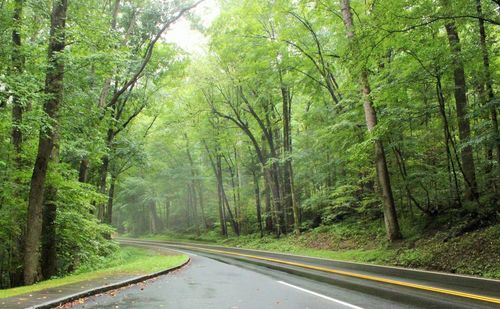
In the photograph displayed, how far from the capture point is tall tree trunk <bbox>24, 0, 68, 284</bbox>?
11555 millimetres

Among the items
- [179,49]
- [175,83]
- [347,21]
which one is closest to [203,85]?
[175,83]

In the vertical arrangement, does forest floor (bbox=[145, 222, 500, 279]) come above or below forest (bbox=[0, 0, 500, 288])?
below

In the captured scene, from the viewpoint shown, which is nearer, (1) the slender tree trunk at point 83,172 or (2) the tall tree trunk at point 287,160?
(1) the slender tree trunk at point 83,172

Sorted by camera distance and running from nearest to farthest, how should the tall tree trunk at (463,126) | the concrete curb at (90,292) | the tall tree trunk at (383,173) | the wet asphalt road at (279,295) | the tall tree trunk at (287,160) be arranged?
the wet asphalt road at (279,295), the concrete curb at (90,292), the tall tree trunk at (463,126), the tall tree trunk at (383,173), the tall tree trunk at (287,160)

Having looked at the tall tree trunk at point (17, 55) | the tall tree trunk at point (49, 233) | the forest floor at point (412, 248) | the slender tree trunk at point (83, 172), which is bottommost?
the forest floor at point (412, 248)

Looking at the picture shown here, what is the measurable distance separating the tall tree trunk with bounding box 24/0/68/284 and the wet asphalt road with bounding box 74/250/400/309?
4355 millimetres

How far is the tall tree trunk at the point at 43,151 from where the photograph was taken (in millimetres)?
11555

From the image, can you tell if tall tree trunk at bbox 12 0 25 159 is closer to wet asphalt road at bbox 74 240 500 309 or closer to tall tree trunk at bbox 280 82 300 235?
wet asphalt road at bbox 74 240 500 309

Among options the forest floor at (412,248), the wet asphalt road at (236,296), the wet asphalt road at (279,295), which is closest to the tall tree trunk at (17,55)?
the wet asphalt road at (236,296)

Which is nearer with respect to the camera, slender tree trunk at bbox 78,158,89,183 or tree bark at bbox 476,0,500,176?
tree bark at bbox 476,0,500,176

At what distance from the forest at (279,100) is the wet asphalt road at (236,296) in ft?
16.4

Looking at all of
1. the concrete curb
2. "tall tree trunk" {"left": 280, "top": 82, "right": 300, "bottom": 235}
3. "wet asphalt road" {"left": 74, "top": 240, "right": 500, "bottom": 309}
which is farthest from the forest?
"wet asphalt road" {"left": 74, "top": 240, "right": 500, "bottom": 309}

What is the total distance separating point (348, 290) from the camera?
8.21 metres

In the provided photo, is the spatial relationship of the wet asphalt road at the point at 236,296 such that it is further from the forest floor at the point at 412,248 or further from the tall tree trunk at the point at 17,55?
the tall tree trunk at the point at 17,55
